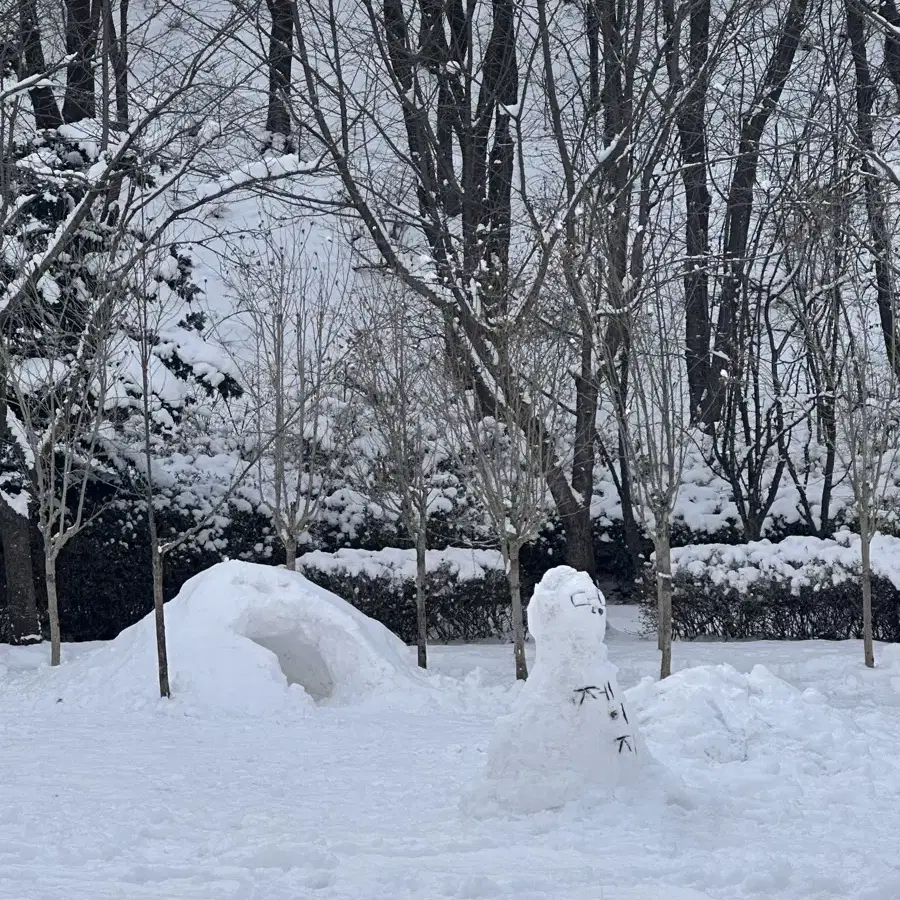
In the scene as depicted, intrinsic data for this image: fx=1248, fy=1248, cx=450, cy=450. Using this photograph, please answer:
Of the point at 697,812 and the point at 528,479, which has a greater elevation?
the point at 528,479

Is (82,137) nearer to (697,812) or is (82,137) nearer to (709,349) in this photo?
(709,349)

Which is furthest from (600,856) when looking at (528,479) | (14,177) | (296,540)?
(14,177)

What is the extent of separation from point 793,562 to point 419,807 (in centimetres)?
733

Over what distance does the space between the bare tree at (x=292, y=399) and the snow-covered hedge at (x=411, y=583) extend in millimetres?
624

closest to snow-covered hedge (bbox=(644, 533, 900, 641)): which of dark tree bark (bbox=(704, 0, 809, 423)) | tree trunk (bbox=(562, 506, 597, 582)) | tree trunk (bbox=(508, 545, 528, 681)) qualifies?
tree trunk (bbox=(562, 506, 597, 582))

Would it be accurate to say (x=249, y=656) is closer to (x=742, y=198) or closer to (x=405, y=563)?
(x=405, y=563)

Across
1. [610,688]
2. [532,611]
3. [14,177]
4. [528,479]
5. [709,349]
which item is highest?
[14,177]

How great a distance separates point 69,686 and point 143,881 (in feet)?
17.9

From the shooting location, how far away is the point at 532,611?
651 cm

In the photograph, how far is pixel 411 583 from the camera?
13648 millimetres

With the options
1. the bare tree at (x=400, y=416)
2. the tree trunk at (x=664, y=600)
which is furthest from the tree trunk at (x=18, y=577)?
the tree trunk at (x=664, y=600)

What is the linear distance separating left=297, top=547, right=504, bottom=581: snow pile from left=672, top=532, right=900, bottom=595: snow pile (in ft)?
6.78

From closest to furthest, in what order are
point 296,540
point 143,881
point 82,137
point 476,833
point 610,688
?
1. point 143,881
2. point 476,833
3. point 610,688
4. point 296,540
5. point 82,137

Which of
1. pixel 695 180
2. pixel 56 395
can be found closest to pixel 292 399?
pixel 56 395
